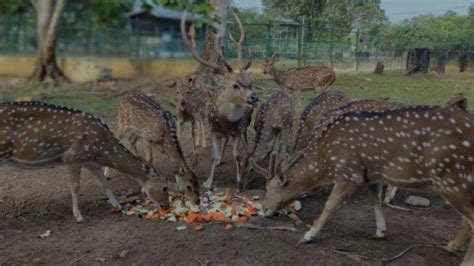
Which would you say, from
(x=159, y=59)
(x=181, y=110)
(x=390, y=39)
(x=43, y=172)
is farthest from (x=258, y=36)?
(x=159, y=59)

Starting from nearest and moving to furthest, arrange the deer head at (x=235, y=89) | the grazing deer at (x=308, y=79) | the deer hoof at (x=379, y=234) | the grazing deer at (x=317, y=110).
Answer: the deer hoof at (x=379, y=234) → the deer head at (x=235, y=89) → the grazing deer at (x=317, y=110) → the grazing deer at (x=308, y=79)

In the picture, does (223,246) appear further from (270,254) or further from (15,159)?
(15,159)

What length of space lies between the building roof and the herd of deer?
2.28 feet

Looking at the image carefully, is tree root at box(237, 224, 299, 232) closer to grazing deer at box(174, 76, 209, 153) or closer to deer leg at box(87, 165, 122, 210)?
deer leg at box(87, 165, 122, 210)

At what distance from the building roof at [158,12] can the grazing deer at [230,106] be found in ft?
14.0

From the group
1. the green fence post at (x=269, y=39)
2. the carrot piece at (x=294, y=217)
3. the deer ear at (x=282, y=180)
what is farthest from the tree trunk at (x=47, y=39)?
the green fence post at (x=269, y=39)

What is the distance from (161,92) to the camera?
4.52 m

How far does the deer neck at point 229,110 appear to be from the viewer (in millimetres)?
6500

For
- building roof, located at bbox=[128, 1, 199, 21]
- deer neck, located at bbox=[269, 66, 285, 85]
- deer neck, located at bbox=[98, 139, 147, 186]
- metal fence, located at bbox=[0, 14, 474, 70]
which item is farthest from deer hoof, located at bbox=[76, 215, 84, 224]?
Answer: deer neck, located at bbox=[269, 66, 285, 85]

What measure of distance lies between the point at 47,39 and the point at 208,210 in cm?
367

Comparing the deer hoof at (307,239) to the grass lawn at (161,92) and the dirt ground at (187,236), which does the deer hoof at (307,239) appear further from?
the grass lawn at (161,92)

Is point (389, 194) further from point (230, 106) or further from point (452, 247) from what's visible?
point (230, 106)

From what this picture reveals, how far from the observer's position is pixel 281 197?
4875 mm

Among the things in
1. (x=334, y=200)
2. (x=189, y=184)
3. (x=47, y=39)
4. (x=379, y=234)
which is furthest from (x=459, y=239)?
(x=47, y=39)
